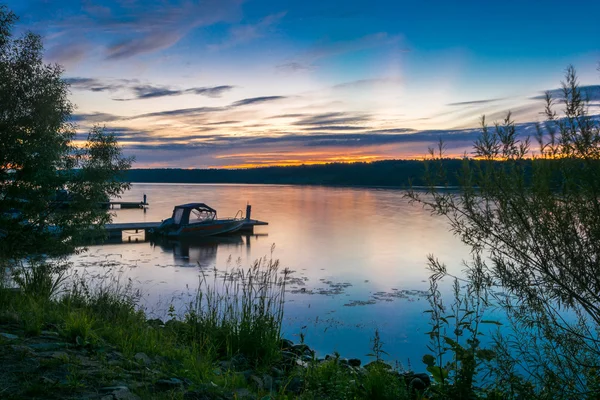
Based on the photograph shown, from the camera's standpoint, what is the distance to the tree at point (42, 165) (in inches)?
429

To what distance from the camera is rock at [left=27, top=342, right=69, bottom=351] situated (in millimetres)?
5129

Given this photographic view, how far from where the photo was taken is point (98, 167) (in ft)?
40.3

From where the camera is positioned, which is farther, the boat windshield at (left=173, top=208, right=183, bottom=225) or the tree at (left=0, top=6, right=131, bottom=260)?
the boat windshield at (left=173, top=208, right=183, bottom=225)

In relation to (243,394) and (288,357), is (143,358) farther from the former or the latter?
(288,357)

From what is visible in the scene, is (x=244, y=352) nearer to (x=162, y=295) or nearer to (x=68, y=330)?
(x=68, y=330)

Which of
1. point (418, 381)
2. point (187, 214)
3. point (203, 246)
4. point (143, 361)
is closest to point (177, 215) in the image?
point (187, 214)

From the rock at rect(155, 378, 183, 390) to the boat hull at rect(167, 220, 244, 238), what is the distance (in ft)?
97.8

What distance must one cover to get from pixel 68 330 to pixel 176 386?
1963mm

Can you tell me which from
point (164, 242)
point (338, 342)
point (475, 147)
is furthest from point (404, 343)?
point (164, 242)

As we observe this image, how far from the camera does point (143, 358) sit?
5512 mm

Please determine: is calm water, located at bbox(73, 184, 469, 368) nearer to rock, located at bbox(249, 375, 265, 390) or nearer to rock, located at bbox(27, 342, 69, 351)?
rock, located at bbox(249, 375, 265, 390)

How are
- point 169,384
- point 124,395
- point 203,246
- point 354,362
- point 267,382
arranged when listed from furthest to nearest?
1. point 203,246
2. point 354,362
3. point 267,382
4. point 169,384
5. point 124,395

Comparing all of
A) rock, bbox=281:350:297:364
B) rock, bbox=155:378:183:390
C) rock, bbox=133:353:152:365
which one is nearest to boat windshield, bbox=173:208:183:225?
rock, bbox=281:350:297:364

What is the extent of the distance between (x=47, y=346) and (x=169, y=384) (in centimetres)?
159
